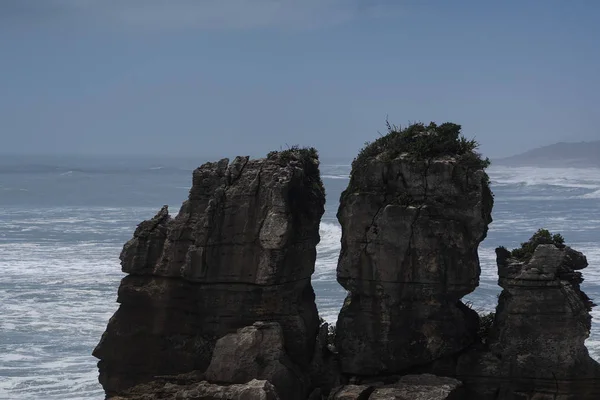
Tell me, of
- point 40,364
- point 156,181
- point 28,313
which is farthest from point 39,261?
point 156,181

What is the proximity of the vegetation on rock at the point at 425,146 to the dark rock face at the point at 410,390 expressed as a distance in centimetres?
417

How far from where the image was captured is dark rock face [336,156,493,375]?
1953cm

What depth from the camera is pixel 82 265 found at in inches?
2039

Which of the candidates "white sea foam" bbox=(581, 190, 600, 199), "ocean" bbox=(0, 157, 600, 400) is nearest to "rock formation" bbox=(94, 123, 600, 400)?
"ocean" bbox=(0, 157, 600, 400)

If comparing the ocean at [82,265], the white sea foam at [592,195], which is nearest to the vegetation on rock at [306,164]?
the ocean at [82,265]

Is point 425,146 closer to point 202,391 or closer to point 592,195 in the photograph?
point 202,391

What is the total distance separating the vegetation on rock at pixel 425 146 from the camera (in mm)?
19891

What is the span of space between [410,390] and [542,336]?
2.68 metres

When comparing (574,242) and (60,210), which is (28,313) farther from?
(60,210)

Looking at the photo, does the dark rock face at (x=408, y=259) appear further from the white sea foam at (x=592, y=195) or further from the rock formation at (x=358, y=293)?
the white sea foam at (x=592, y=195)

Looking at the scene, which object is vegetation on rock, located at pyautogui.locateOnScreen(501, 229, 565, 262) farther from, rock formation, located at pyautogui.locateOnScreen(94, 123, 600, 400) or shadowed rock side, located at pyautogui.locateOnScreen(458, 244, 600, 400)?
shadowed rock side, located at pyautogui.locateOnScreen(458, 244, 600, 400)

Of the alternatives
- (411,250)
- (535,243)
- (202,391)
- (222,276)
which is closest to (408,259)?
(411,250)

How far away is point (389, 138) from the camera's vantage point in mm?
20547

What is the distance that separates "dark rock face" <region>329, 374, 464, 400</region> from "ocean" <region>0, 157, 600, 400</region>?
1163 centimetres
